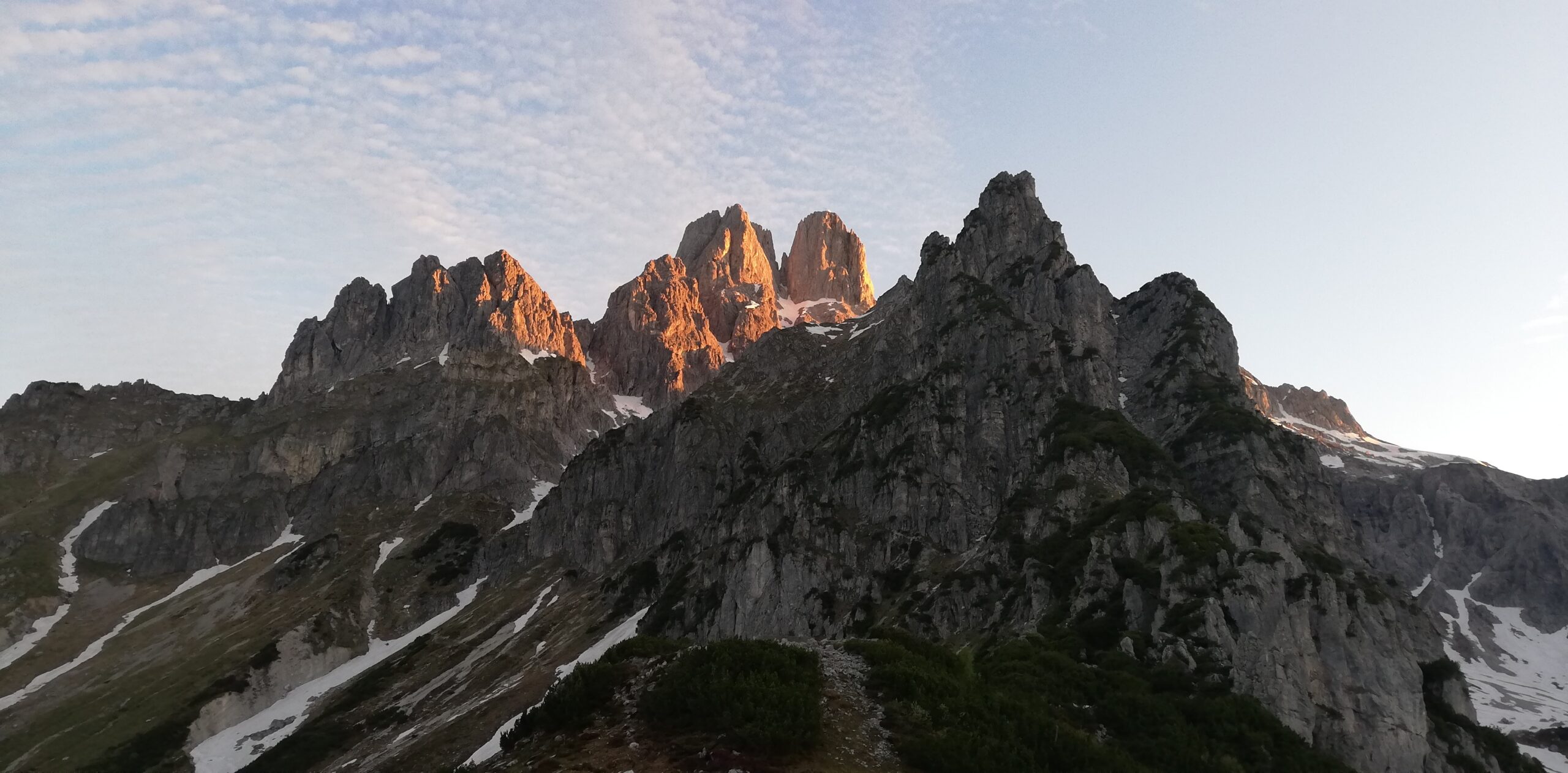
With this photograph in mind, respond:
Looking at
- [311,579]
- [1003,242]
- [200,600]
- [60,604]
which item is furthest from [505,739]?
[60,604]

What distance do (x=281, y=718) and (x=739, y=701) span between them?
144 m

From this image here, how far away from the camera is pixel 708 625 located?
126562mm

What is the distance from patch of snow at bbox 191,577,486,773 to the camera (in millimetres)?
132000

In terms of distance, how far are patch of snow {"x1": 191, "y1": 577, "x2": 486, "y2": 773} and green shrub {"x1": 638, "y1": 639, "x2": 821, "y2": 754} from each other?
127010 mm

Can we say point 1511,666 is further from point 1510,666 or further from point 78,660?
point 78,660

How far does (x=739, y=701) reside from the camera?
28.3 meters

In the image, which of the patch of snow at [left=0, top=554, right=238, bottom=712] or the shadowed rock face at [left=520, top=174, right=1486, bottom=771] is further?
the patch of snow at [left=0, top=554, right=238, bottom=712]

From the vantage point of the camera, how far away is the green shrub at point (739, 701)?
26.8 metres

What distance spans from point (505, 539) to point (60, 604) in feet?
308

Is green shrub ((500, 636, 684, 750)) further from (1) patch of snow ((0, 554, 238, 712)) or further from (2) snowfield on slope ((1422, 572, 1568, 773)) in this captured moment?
(1) patch of snow ((0, 554, 238, 712))

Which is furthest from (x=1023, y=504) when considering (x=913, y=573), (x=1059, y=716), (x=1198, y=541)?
(x=1059, y=716)

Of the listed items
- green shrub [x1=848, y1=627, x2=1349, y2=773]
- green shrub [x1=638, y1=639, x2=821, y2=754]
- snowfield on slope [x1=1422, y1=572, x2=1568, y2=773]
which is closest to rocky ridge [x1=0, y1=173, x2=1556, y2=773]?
green shrub [x1=848, y1=627, x2=1349, y2=773]

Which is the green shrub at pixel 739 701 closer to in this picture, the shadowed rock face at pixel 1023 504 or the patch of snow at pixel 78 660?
the shadowed rock face at pixel 1023 504

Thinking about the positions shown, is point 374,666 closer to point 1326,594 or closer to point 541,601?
point 541,601
